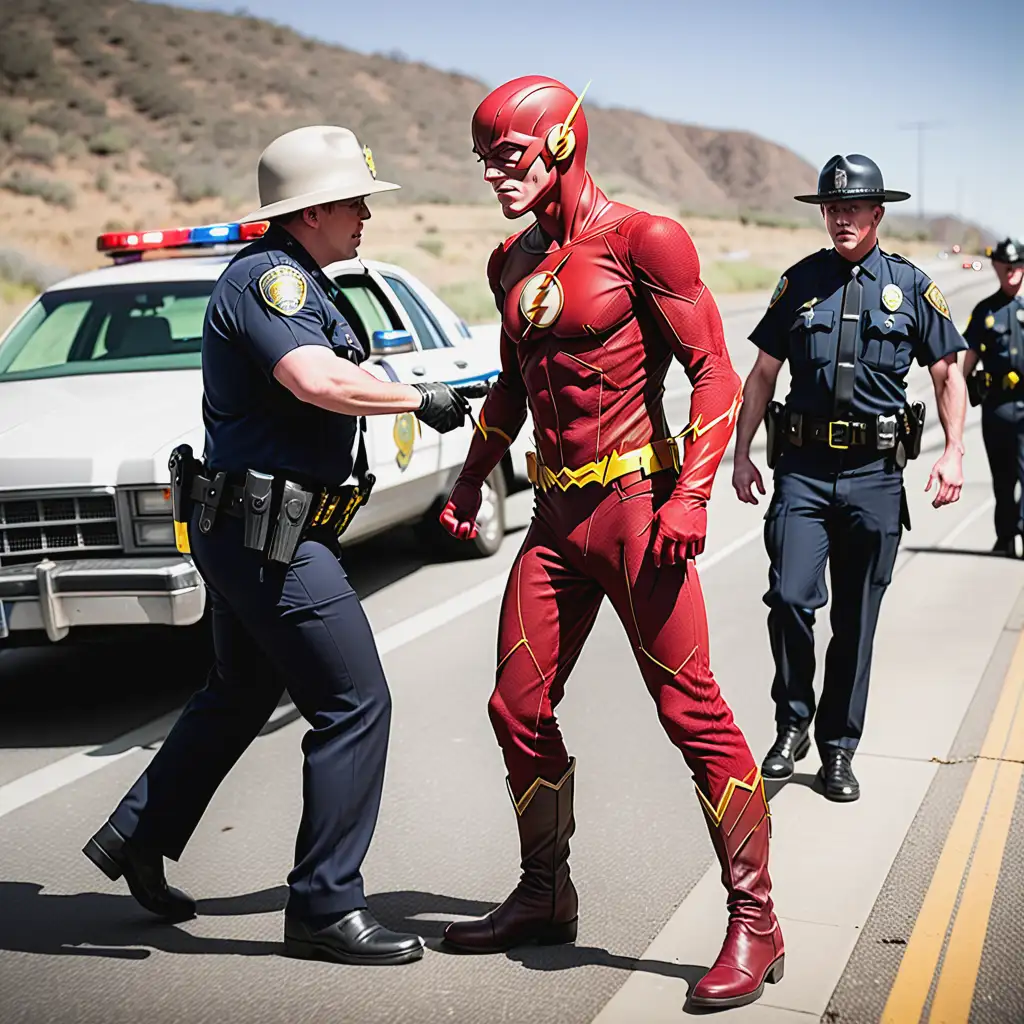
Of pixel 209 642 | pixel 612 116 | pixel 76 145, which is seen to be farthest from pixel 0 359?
pixel 612 116

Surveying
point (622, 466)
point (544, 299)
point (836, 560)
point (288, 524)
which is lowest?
point (836, 560)

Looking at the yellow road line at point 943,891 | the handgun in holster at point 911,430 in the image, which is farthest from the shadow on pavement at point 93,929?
the handgun in holster at point 911,430

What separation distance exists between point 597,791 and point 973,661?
8.16 feet

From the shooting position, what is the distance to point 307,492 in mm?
3943

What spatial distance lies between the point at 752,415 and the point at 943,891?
6.18 ft

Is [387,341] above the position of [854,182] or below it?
below

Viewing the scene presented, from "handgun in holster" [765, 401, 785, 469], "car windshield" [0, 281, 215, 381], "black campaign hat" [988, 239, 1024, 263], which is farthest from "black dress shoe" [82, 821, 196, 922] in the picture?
"black campaign hat" [988, 239, 1024, 263]

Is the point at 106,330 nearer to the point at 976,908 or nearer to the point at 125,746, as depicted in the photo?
the point at 125,746

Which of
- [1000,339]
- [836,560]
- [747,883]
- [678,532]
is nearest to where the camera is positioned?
[678,532]

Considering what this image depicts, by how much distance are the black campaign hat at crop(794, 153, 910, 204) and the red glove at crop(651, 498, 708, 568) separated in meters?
1.84

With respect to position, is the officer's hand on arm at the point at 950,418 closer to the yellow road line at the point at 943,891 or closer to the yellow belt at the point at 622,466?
the yellow road line at the point at 943,891

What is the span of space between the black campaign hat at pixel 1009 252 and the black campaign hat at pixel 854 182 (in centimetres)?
443

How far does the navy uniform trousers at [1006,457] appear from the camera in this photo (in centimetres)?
960

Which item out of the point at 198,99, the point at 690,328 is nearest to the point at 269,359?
the point at 690,328
